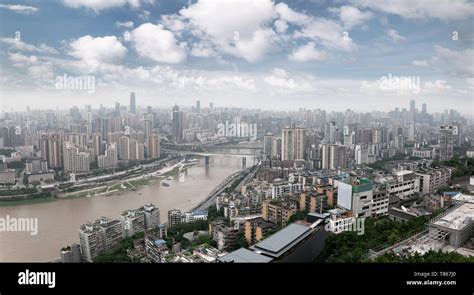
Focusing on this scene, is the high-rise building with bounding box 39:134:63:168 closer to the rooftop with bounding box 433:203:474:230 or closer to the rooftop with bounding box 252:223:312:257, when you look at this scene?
the rooftop with bounding box 252:223:312:257

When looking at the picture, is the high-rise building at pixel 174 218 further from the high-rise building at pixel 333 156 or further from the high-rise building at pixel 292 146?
the high-rise building at pixel 333 156

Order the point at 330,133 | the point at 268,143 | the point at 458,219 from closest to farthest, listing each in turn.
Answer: the point at 458,219, the point at 330,133, the point at 268,143

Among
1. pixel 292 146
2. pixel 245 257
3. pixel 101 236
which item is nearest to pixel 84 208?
pixel 101 236

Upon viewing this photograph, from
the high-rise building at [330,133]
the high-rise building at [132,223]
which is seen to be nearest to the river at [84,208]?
the high-rise building at [132,223]

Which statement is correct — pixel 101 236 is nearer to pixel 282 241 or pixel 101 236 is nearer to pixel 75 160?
pixel 282 241

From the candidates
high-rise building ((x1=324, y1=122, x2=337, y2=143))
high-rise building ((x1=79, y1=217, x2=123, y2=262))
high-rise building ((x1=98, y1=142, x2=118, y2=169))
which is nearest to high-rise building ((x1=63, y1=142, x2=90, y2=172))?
high-rise building ((x1=98, y1=142, x2=118, y2=169))
